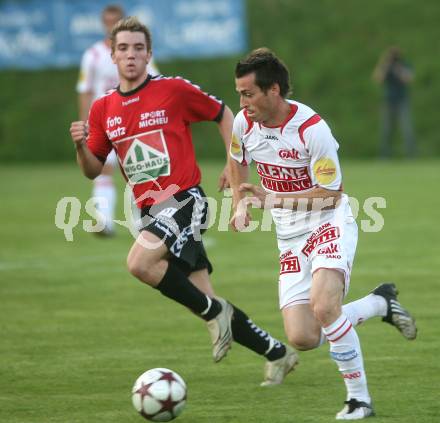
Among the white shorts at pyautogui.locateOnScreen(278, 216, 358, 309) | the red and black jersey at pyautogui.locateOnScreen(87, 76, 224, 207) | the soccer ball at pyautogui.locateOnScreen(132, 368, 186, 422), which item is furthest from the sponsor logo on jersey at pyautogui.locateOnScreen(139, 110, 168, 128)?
the soccer ball at pyautogui.locateOnScreen(132, 368, 186, 422)

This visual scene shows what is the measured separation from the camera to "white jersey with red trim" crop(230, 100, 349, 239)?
5930 millimetres

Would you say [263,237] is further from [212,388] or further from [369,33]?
[369,33]

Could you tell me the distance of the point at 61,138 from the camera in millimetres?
28594

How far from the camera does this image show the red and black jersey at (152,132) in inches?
276

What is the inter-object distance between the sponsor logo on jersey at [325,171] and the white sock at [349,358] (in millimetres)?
740

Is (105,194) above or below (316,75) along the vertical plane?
below

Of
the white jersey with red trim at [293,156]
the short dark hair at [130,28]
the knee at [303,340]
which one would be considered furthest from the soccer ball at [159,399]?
the short dark hair at [130,28]

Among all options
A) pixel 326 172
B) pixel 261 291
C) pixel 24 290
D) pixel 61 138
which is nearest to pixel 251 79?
pixel 326 172

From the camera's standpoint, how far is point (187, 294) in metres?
6.62

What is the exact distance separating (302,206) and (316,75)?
22.5m

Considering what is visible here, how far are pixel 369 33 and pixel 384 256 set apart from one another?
58.9ft

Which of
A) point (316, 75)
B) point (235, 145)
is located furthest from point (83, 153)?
point (316, 75)

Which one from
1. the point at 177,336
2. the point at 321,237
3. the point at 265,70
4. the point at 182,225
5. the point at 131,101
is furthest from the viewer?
the point at 177,336

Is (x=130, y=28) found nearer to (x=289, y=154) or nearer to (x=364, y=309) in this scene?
(x=289, y=154)
